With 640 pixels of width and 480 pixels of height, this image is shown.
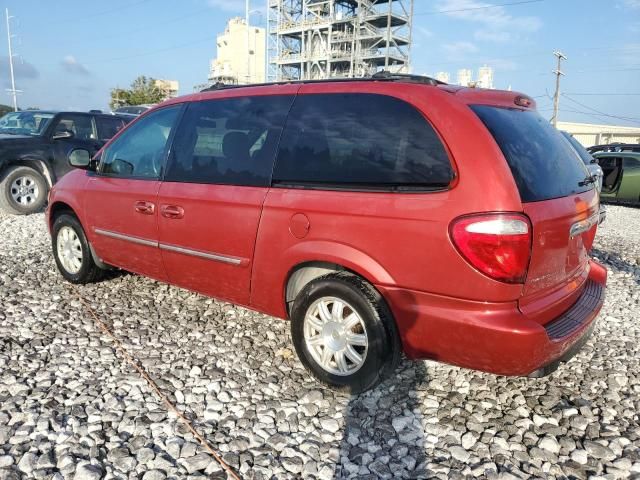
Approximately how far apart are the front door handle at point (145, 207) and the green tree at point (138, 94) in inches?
1931

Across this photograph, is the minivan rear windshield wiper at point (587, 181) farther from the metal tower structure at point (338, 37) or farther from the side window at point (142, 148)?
Result: the metal tower structure at point (338, 37)

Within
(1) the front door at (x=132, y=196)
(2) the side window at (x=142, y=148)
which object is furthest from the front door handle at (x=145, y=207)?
(2) the side window at (x=142, y=148)

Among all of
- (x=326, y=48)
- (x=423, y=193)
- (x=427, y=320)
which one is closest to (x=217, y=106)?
(x=423, y=193)

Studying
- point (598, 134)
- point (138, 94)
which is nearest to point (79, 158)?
point (138, 94)

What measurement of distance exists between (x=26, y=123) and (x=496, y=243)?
31.3 ft

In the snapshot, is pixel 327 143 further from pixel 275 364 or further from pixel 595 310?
pixel 595 310

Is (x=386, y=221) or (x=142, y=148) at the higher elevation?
(x=142, y=148)

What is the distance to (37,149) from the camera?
27.8ft

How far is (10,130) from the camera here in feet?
29.9

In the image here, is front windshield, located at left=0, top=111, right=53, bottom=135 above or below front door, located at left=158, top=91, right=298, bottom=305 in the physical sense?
above

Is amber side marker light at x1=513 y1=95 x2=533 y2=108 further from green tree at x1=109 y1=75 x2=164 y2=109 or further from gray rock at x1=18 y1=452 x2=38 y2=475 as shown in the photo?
green tree at x1=109 y1=75 x2=164 y2=109

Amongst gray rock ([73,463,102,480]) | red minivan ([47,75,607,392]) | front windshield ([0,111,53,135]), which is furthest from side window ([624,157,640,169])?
gray rock ([73,463,102,480])

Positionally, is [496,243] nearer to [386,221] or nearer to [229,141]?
[386,221]

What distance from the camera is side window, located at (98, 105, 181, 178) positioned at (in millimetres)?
3994
